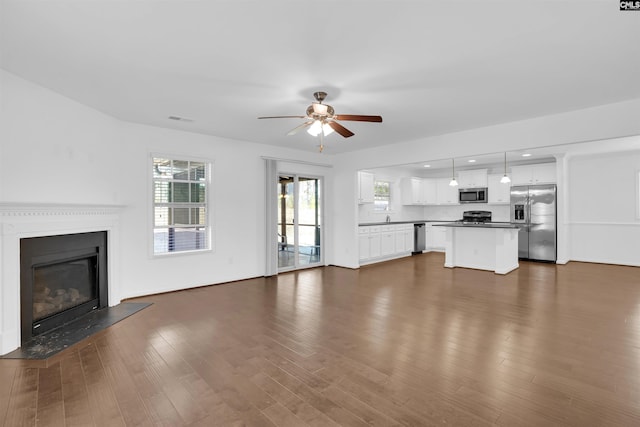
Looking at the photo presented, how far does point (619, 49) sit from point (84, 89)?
205 inches

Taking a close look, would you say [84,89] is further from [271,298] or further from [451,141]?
[451,141]

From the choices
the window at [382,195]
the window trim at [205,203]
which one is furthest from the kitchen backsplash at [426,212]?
the window trim at [205,203]

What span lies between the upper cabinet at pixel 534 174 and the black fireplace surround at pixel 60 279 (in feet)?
30.3

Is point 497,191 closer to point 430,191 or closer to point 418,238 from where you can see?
point 430,191

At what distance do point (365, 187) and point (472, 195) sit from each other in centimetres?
339

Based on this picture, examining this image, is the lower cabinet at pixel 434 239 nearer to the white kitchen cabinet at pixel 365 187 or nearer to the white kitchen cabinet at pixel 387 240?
the white kitchen cabinet at pixel 387 240

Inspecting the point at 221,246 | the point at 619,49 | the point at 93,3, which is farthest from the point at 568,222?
the point at 93,3

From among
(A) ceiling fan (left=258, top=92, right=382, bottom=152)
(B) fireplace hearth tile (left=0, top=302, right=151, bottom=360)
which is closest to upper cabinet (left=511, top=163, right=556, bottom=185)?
(A) ceiling fan (left=258, top=92, right=382, bottom=152)

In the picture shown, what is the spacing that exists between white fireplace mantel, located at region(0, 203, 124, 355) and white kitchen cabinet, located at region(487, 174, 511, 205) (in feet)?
29.9

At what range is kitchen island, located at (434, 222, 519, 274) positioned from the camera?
21.5ft

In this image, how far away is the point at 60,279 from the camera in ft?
12.5

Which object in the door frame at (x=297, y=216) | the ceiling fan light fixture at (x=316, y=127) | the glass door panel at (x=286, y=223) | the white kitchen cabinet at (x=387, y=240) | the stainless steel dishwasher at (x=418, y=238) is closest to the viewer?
the ceiling fan light fixture at (x=316, y=127)

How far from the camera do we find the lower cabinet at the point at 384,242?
25.3 ft

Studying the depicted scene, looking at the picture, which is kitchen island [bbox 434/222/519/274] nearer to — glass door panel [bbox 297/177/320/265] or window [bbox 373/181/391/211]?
window [bbox 373/181/391/211]
